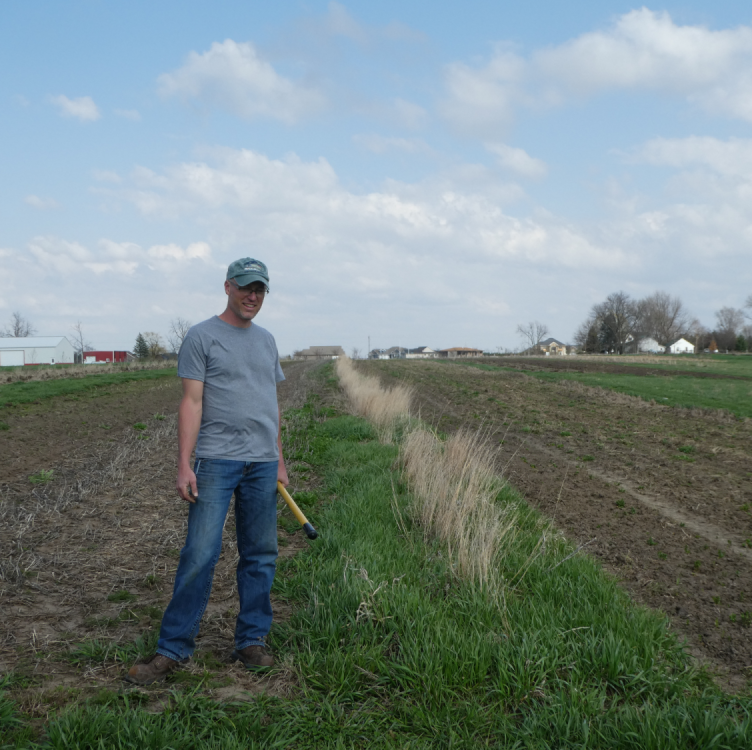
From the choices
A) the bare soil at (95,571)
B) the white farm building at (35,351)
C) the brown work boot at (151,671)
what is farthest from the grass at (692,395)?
the white farm building at (35,351)

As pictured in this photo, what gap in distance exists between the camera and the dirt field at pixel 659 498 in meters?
4.66

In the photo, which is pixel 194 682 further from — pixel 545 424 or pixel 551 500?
pixel 545 424

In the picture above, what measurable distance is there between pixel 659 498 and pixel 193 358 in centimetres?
705

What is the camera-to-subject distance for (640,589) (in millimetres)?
5031

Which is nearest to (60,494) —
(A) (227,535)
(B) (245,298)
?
(A) (227,535)

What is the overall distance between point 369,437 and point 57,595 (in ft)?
26.4

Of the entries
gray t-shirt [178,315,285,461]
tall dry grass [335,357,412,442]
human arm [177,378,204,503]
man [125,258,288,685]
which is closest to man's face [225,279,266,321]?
man [125,258,288,685]

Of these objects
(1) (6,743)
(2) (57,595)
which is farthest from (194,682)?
(2) (57,595)

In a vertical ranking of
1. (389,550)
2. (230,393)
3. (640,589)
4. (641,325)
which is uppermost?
(641,325)

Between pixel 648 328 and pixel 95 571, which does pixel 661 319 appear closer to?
pixel 648 328

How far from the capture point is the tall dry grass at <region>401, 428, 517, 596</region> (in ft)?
14.9

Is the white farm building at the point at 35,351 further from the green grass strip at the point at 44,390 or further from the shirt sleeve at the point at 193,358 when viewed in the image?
the shirt sleeve at the point at 193,358

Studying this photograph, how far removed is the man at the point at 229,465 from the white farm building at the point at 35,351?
8649 centimetres

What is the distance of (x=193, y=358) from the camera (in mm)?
3516
